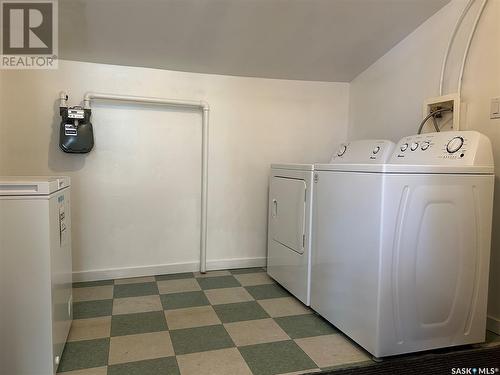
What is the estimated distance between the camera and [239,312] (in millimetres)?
2188

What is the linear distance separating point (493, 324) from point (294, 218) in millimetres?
1282

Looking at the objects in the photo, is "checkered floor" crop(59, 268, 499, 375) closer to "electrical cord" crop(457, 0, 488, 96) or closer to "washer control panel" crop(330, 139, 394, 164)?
"washer control panel" crop(330, 139, 394, 164)

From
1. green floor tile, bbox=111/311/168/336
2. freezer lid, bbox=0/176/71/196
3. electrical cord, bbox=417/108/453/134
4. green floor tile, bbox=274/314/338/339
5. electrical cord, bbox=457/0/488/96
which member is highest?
electrical cord, bbox=457/0/488/96

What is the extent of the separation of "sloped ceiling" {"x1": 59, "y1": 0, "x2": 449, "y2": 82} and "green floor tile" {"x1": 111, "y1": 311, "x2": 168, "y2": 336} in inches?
70.4

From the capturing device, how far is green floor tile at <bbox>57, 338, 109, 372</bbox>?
1.57 meters

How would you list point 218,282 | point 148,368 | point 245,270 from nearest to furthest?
point 148,368
point 218,282
point 245,270

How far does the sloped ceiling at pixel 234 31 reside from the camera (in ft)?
7.00

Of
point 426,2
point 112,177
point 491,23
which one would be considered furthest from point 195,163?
point 491,23

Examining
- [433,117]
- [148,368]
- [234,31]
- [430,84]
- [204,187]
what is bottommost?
[148,368]

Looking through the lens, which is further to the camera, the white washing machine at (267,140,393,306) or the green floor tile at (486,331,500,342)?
the white washing machine at (267,140,393,306)

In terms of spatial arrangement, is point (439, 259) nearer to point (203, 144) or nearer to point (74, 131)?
point (203, 144)

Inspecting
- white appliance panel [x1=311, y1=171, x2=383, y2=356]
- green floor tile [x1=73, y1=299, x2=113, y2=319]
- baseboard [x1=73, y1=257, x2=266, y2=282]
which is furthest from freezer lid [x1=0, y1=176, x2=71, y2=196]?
baseboard [x1=73, y1=257, x2=266, y2=282]

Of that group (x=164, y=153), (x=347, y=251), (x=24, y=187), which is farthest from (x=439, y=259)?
(x=164, y=153)

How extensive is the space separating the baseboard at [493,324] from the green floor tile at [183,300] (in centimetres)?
168
